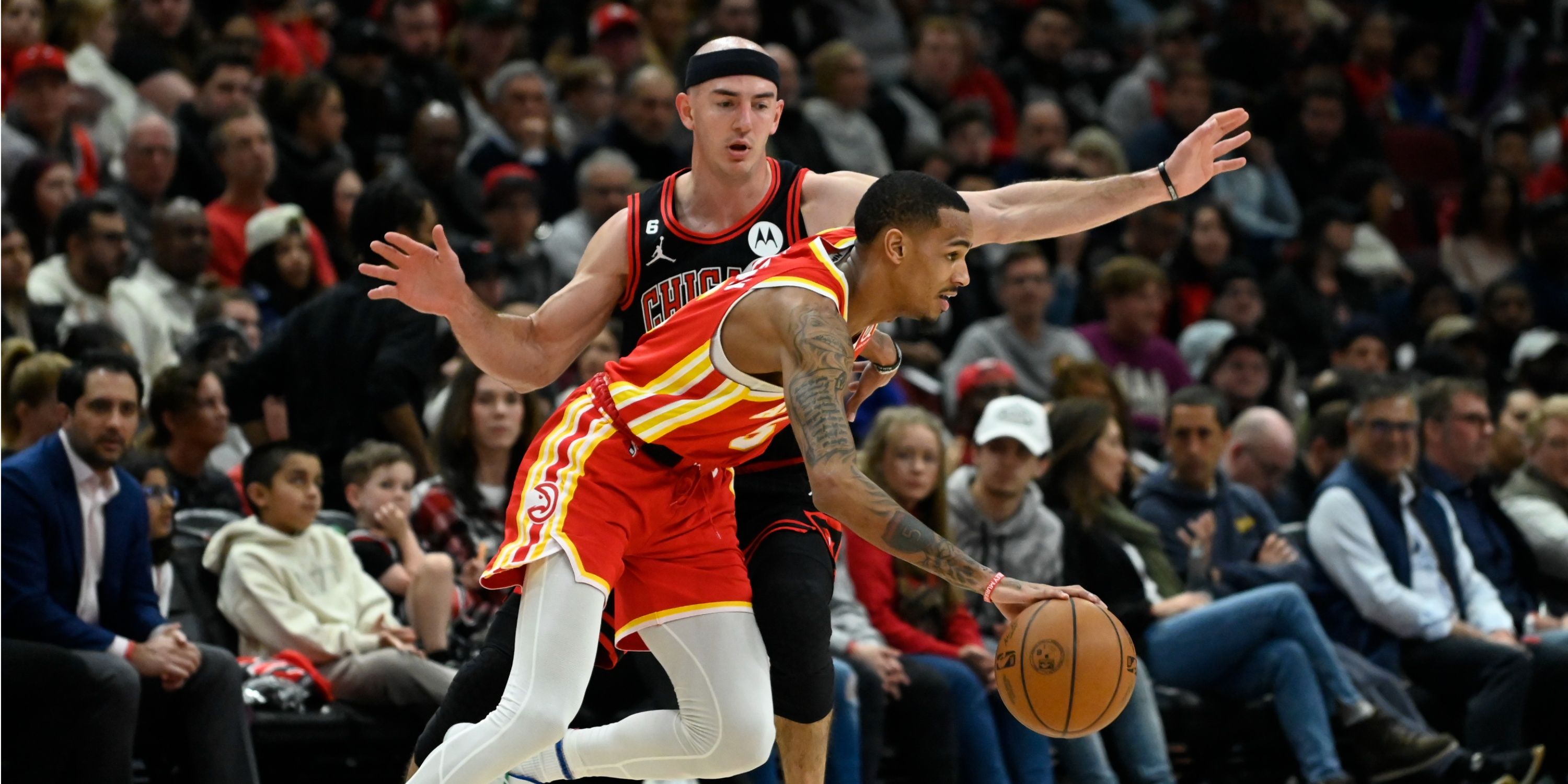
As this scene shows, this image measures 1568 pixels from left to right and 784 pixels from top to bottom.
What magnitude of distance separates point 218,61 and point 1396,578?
261 inches

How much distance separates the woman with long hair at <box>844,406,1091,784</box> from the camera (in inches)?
293

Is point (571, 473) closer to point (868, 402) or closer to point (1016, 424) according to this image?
point (1016, 424)

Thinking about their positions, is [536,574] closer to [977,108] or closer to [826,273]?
[826,273]

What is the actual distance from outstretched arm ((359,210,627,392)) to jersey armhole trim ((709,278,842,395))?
782 mm

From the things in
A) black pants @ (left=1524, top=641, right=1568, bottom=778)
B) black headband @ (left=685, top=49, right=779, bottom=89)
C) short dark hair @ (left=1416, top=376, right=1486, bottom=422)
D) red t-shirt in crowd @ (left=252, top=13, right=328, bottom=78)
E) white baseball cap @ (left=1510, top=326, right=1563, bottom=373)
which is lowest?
black pants @ (left=1524, top=641, right=1568, bottom=778)

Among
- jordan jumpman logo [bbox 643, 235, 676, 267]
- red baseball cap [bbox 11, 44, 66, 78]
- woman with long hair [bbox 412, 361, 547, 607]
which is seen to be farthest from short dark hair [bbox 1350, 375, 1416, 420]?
red baseball cap [bbox 11, 44, 66, 78]

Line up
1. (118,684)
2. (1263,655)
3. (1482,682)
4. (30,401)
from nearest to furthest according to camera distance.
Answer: (118,684) < (30,401) < (1263,655) < (1482,682)

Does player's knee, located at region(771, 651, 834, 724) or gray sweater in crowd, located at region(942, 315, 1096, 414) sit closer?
player's knee, located at region(771, 651, 834, 724)

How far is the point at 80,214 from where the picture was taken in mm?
8617

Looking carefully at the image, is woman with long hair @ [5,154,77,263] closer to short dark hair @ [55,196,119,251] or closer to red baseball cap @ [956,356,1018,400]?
short dark hair @ [55,196,119,251]

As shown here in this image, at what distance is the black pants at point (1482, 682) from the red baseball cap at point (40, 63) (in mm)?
7101

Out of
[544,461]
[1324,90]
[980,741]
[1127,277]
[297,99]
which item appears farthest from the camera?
[1324,90]

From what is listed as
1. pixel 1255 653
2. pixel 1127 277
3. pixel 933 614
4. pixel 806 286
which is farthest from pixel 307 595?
pixel 1127 277

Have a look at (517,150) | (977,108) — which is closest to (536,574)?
(517,150)
